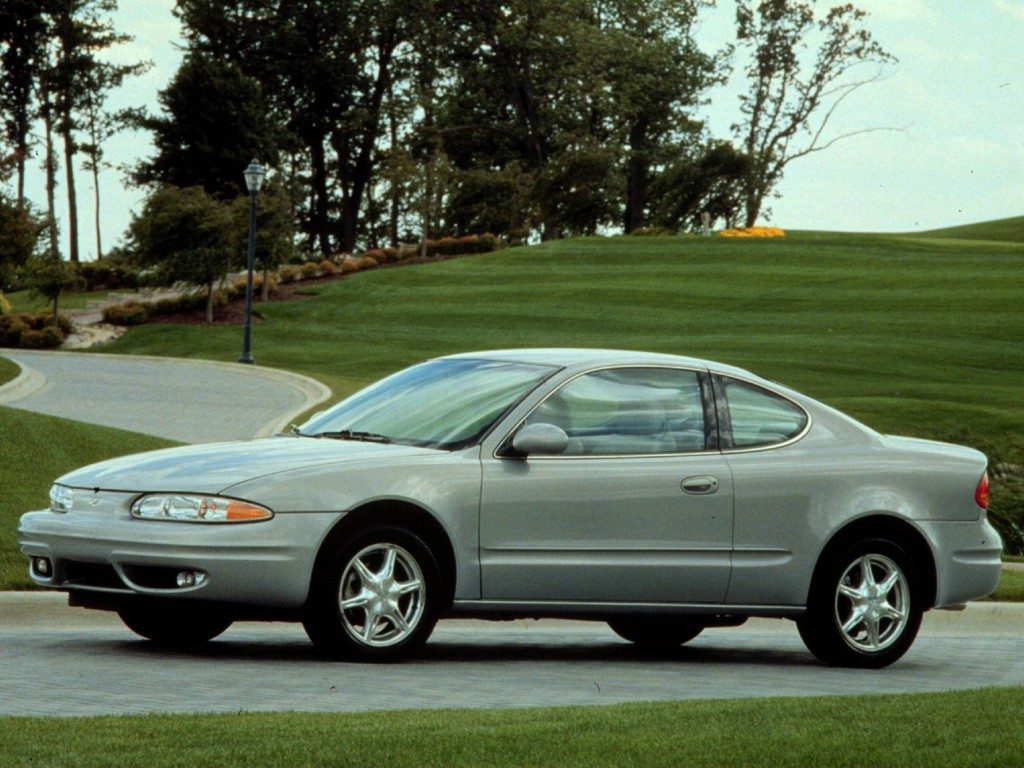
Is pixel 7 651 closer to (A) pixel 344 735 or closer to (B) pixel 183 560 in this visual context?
(B) pixel 183 560

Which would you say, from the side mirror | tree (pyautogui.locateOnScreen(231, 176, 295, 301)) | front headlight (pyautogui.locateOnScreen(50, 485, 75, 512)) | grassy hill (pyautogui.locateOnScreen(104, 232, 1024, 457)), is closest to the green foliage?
tree (pyautogui.locateOnScreen(231, 176, 295, 301))

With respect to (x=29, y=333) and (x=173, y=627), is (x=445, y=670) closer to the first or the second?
(x=173, y=627)

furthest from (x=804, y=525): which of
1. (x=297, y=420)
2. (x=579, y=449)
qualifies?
(x=297, y=420)

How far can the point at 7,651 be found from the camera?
859 cm

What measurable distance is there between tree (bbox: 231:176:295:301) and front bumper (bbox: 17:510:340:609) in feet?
127

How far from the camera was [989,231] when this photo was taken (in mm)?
70562

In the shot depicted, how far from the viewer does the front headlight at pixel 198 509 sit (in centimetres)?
800

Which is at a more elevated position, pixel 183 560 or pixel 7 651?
pixel 183 560

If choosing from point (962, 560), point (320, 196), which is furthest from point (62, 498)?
point (320, 196)

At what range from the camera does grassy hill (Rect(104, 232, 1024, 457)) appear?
32.5 metres

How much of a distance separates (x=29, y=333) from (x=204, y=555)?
3836cm

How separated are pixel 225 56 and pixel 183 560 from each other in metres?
67.6

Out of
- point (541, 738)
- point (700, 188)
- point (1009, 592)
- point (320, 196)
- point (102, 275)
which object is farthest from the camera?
point (320, 196)

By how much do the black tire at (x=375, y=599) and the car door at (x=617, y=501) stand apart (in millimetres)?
352
